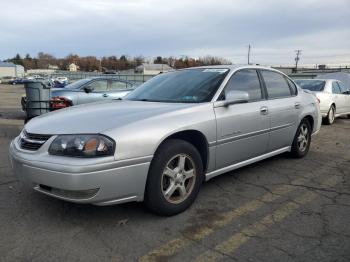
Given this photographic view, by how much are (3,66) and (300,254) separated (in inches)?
4553

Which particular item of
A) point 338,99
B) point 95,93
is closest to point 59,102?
point 95,93

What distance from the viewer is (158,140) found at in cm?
339

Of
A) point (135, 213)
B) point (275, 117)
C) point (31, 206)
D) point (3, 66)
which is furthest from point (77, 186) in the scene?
point (3, 66)

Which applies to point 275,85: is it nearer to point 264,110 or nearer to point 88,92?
point 264,110

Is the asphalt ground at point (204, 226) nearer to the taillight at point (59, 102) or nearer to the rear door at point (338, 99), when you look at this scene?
the taillight at point (59, 102)

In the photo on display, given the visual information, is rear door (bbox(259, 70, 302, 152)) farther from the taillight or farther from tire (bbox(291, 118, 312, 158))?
the taillight

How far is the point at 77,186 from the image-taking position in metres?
3.04

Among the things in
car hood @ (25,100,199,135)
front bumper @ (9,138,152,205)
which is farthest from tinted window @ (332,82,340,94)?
front bumper @ (9,138,152,205)

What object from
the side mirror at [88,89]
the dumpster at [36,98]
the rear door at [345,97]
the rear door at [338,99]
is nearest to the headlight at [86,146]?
the dumpster at [36,98]

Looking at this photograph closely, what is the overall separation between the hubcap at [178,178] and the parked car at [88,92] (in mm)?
5849

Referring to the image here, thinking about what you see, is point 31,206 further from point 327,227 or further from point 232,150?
point 327,227

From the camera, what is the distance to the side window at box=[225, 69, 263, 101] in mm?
4560

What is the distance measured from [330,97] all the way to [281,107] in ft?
22.1

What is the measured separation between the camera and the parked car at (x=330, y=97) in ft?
35.8
